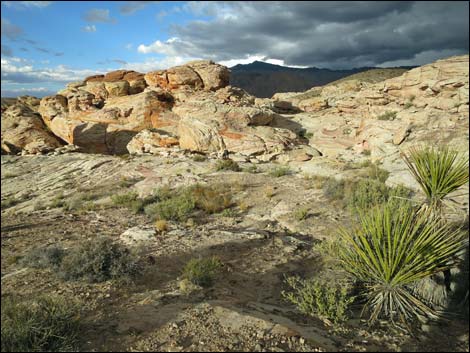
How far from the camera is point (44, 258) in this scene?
595 cm

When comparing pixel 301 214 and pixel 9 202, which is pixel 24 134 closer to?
pixel 9 202

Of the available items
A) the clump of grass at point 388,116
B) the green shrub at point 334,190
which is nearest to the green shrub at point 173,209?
the green shrub at point 334,190

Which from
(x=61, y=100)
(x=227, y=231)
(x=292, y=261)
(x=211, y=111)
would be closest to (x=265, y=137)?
(x=211, y=111)

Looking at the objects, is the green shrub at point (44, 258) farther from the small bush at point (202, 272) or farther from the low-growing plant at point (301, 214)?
the low-growing plant at point (301, 214)

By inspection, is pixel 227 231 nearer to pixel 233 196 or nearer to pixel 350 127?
pixel 233 196

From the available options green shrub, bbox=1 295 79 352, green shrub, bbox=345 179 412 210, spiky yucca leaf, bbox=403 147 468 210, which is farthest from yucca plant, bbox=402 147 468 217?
green shrub, bbox=1 295 79 352

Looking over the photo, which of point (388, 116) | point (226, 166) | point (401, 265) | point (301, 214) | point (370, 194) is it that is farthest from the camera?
point (388, 116)

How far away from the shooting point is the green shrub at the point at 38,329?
10.8 ft

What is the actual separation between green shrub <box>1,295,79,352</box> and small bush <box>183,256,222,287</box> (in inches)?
78.6

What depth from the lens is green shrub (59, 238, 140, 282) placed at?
5.41 meters

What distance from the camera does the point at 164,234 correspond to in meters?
8.11

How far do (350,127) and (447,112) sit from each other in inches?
329

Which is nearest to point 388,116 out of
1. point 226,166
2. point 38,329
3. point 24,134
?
point 226,166

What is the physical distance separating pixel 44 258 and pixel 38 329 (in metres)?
2.89
